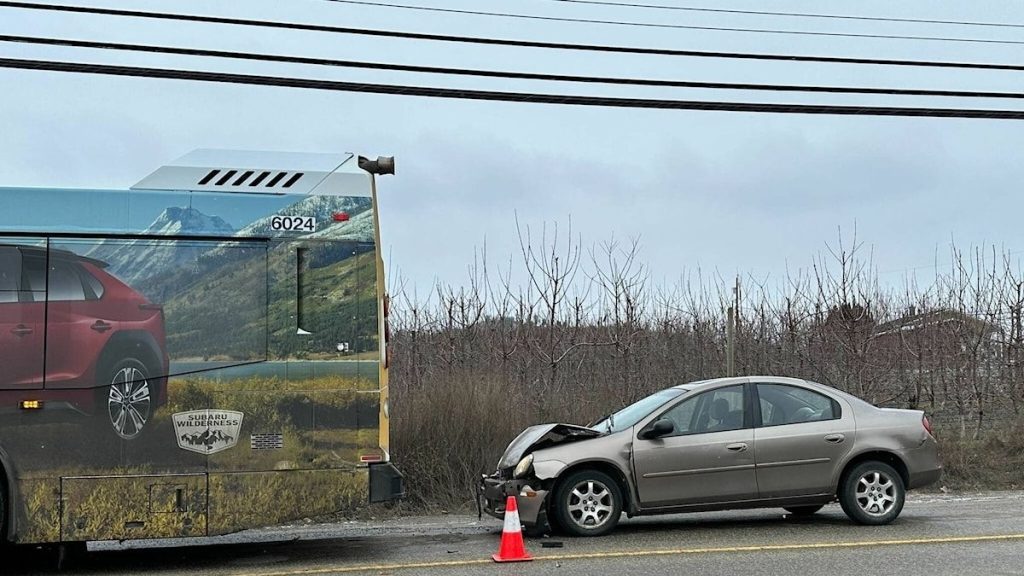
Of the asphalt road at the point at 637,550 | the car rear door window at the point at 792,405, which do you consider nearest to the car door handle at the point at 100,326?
the asphalt road at the point at 637,550

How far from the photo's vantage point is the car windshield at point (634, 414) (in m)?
10.3

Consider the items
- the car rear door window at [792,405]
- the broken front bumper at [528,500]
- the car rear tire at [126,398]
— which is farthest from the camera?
the car rear door window at [792,405]

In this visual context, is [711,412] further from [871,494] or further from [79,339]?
[79,339]

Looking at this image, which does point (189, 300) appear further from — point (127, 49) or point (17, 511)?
point (127, 49)

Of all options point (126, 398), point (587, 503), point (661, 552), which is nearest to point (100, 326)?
point (126, 398)

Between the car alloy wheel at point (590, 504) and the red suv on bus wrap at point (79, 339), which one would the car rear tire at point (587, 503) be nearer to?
the car alloy wheel at point (590, 504)

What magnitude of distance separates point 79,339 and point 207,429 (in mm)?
1277

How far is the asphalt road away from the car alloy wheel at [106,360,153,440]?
1329 millimetres

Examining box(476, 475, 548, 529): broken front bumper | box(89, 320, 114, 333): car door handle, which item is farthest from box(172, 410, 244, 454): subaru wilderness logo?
box(476, 475, 548, 529): broken front bumper

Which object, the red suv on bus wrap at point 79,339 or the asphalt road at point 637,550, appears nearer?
the red suv on bus wrap at point 79,339

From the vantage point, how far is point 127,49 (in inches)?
477

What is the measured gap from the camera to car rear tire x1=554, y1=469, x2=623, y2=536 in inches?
384

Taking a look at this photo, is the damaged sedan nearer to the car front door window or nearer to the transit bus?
the car front door window

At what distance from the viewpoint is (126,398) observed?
27.1 ft
